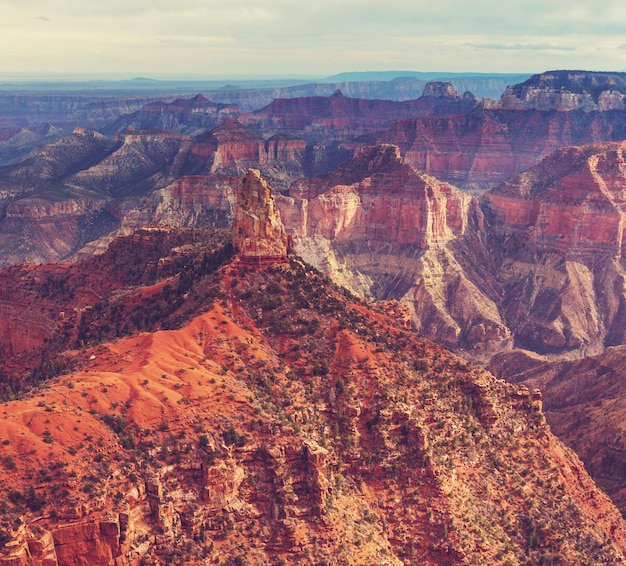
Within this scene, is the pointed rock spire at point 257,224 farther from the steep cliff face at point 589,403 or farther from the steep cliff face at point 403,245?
the steep cliff face at point 403,245

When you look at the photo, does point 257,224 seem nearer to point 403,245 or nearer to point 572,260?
→ point 403,245

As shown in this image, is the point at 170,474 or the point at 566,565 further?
the point at 566,565

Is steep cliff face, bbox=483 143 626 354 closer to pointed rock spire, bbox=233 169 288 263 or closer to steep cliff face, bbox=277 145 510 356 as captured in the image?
steep cliff face, bbox=277 145 510 356

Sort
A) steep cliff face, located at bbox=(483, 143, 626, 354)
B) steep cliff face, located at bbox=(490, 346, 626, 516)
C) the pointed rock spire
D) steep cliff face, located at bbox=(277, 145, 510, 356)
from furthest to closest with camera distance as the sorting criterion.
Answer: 1. steep cliff face, located at bbox=(277, 145, 510, 356)
2. steep cliff face, located at bbox=(483, 143, 626, 354)
3. steep cliff face, located at bbox=(490, 346, 626, 516)
4. the pointed rock spire

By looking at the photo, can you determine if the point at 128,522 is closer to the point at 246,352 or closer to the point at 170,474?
the point at 170,474

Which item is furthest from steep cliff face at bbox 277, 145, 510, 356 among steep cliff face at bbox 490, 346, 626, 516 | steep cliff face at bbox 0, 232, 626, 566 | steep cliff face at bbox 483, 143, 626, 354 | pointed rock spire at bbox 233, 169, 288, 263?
steep cliff face at bbox 0, 232, 626, 566

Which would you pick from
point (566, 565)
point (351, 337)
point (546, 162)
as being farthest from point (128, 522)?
point (546, 162)
